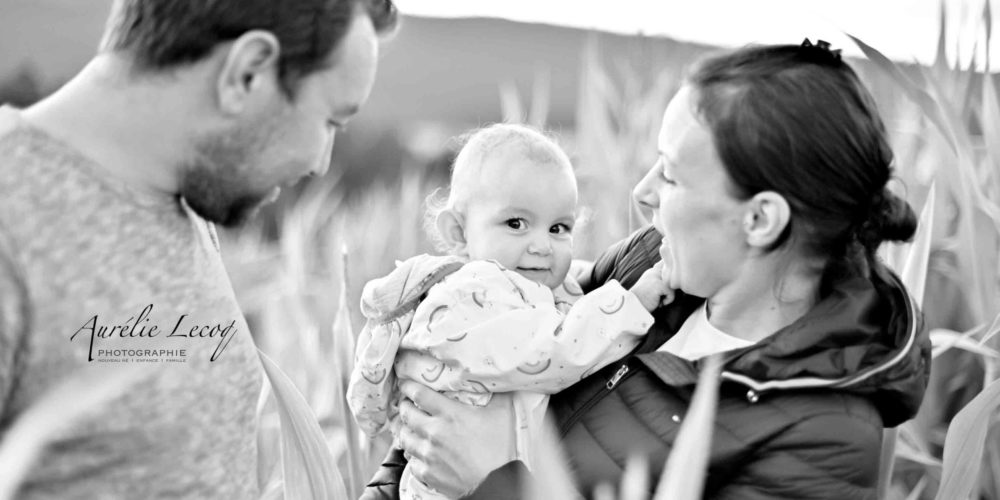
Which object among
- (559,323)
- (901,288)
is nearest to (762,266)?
(901,288)

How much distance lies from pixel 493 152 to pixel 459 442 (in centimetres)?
44

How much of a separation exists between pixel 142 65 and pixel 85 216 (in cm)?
16

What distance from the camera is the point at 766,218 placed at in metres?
1.36

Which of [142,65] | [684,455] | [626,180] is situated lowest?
[626,180]

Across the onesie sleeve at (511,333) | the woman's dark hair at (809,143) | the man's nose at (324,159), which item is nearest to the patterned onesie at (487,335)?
the onesie sleeve at (511,333)

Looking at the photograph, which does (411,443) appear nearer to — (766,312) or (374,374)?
(374,374)

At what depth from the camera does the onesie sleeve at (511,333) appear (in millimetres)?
1397

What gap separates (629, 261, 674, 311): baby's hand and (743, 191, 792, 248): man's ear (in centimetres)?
18

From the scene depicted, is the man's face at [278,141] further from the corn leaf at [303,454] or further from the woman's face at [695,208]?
the woman's face at [695,208]

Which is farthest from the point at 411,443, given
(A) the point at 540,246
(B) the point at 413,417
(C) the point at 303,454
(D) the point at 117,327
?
(D) the point at 117,327

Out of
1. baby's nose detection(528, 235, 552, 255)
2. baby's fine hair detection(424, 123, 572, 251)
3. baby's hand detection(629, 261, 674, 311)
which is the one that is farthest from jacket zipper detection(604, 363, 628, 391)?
baby's fine hair detection(424, 123, 572, 251)

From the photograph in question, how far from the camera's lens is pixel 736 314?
57.0 inches

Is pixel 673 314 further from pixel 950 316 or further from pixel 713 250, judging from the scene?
pixel 950 316

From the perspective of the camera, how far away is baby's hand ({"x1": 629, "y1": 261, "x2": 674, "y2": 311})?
4.96 feet
